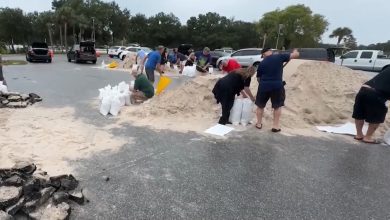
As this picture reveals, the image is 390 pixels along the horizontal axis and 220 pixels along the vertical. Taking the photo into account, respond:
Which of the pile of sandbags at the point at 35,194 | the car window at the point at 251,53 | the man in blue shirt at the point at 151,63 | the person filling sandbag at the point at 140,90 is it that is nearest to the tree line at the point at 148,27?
the car window at the point at 251,53

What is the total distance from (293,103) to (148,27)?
219 ft

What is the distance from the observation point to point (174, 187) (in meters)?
4.05

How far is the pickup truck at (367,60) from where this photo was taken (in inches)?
806

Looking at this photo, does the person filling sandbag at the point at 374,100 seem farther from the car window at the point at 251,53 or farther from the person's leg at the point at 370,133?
the car window at the point at 251,53

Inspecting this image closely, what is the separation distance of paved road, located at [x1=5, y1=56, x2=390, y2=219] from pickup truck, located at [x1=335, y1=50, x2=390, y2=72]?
16.6 m

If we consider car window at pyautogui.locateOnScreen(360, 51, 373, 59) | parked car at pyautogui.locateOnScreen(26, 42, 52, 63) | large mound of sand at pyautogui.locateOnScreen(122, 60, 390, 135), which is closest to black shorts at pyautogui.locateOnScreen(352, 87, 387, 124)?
large mound of sand at pyautogui.locateOnScreen(122, 60, 390, 135)

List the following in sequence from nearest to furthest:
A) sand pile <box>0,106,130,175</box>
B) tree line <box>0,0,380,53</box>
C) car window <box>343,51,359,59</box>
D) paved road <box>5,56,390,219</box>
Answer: paved road <box>5,56,390,219</box> → sand pile <box>0,106,130,175</box> → car window <box>343,51,359,59</box> → tree line <box>0,0,380,53</box>

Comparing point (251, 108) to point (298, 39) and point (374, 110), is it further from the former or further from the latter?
point (298, 39)

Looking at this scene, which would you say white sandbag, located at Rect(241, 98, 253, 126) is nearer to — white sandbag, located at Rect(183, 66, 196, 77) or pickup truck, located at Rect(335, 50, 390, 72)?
white sandbag, located at Rect(183, 66, 196, 77)

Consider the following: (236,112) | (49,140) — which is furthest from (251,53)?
(49,140)

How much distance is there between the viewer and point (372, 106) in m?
6.04

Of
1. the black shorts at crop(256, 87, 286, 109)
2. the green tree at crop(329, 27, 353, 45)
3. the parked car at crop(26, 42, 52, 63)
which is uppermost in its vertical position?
the green tree at crop(329, 27, 353, 45)

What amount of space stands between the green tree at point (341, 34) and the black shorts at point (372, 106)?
76307mm

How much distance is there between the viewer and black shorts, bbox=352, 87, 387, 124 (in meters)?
6.02
